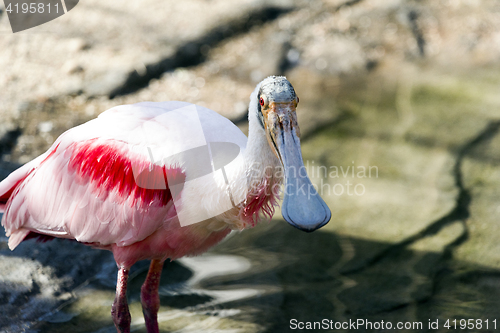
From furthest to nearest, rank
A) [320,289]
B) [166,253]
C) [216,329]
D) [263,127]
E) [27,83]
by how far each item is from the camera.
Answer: [27,83] < [320,289] < [216,329] < [166,253] < [263,127]

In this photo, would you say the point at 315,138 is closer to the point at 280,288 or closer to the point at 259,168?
the point at 280,288

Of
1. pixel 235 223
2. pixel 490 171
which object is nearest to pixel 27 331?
pixel 235 223

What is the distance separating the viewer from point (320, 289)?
11.3 feet

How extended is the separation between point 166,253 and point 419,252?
5.85ft

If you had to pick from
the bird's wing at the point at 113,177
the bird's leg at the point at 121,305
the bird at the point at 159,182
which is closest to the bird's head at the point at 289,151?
the bird at the point at 159,182

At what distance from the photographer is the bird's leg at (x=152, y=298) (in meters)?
3.20

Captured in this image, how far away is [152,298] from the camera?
3223 millimetres

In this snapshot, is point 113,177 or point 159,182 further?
point 113,177

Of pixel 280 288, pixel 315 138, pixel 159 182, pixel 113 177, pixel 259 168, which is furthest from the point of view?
pixel 315 138

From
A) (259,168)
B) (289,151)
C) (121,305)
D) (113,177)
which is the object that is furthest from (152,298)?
(289,151)

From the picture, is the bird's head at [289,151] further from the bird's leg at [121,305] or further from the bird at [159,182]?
the bird's leg at [121,305]

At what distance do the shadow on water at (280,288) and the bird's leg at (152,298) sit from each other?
127mm

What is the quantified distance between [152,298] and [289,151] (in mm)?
1417

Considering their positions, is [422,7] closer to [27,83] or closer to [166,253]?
[27,83]
